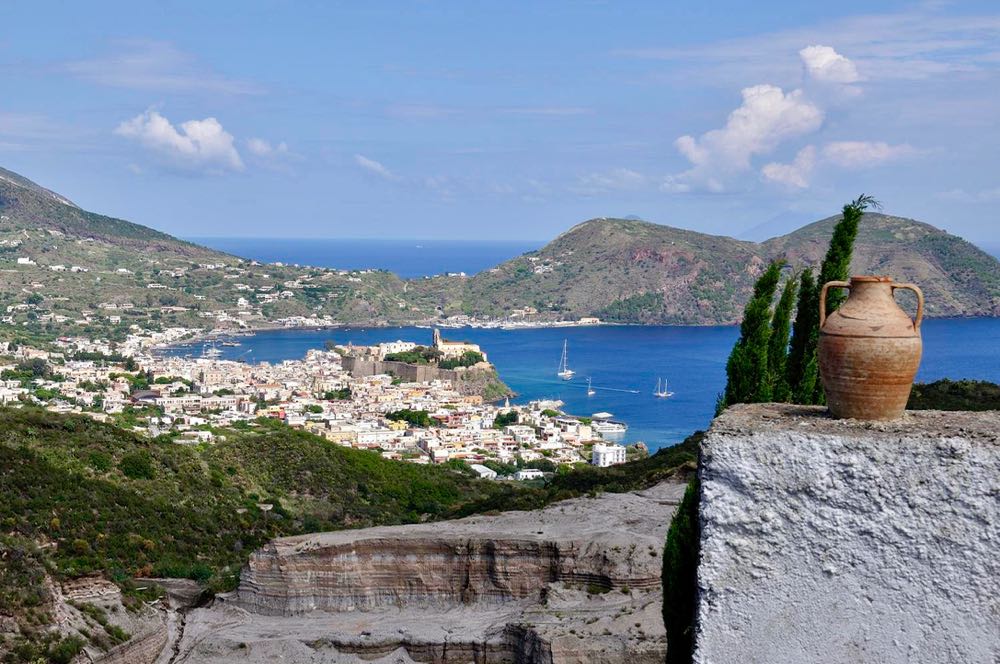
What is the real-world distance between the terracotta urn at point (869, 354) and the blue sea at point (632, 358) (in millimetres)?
50587

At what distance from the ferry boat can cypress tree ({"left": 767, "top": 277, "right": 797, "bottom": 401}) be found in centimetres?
4187

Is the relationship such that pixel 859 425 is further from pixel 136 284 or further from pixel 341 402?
pixel 136 284

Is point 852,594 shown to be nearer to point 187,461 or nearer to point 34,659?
point 34,659

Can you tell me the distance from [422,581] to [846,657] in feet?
36.2

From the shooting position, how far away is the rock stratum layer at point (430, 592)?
13398 millimetres

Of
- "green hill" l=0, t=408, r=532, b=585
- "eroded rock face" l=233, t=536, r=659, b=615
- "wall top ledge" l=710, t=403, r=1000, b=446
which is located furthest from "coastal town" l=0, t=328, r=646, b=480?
"wall top ledge" l=710, t=403, r=1000, b=446

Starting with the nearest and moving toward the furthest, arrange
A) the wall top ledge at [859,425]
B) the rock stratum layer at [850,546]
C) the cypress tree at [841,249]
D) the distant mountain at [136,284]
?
the rock stratum layer at [850,546]
the wall top ledge at [859,425]
the cypress tree at [841,249]
the distant mountain at [136,284]

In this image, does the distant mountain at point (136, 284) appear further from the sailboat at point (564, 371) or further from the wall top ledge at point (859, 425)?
the wall top ledge at point (859, 425)

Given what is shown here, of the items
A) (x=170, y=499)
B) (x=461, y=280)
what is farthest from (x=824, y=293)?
(x=461, y=280)

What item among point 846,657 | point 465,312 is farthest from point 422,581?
point 465,312

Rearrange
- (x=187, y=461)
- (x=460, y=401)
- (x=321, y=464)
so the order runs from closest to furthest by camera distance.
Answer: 1. (x=187, y=461)
2. (x=321, y=464)
3. (x=460, y=401)

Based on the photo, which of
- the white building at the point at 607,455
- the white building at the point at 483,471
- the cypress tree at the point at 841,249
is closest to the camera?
the cypress tree at the point at 841,249

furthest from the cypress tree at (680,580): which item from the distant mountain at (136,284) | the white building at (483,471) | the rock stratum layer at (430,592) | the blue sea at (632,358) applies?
the distant mountain at (136,284)

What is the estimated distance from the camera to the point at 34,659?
1182cm
